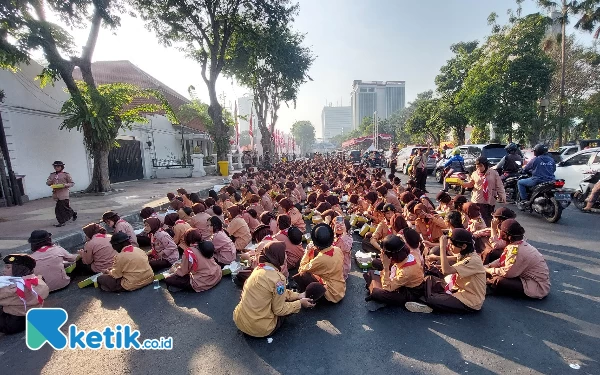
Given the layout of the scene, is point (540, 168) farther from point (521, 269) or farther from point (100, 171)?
point (100, 171)

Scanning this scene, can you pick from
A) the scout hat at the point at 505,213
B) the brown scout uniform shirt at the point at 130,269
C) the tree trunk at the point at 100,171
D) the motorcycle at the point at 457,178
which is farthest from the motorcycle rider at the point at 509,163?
the tree trunk at the point at 100,171

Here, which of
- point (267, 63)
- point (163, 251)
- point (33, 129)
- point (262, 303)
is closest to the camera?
point (262, 303)

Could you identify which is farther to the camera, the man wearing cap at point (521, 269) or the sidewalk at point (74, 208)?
the sidewalk at point (74, 208)

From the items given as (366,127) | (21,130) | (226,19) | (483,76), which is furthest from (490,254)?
(366,127)

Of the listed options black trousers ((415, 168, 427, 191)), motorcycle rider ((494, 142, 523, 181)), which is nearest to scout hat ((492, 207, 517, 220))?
motorcycle rider ((494, 142, 523, 181))

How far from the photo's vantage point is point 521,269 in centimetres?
356

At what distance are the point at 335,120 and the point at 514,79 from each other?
158884mm

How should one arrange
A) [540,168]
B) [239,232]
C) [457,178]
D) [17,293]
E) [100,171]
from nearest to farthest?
[17,293], [239,232], [540,168], [457,178], [100,171]

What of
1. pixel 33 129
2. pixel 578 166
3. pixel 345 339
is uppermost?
pixel 33 129

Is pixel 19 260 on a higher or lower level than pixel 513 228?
lower

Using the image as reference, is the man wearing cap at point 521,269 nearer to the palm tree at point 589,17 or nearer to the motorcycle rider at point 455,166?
the motorcycle rider at point 455,166

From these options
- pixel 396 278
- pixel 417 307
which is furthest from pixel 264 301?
pixel 417 307

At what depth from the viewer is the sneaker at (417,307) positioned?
3408 millimetres

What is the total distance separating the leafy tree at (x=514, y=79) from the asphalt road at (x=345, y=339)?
59.7ft
